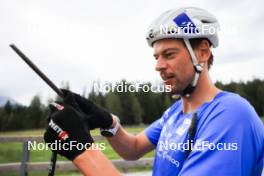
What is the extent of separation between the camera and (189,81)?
2.59 m

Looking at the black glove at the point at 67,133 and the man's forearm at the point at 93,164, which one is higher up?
the black glove at the point at 67,133

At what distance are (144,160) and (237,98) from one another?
8.42 m

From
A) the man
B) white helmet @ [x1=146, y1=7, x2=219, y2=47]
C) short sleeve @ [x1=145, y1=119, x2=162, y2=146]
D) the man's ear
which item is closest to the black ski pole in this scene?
the man

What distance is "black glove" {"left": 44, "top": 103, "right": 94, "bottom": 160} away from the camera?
201cm

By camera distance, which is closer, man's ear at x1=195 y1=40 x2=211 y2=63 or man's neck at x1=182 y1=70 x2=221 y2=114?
man's neck at x1=182 y1=70 x2=221 y2=114

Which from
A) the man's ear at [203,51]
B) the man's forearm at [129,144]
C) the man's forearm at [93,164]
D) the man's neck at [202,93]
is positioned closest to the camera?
the man's forearm at [93,164]

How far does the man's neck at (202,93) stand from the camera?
2.54 m

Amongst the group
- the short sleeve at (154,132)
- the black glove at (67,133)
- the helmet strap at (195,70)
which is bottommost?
the short sleeve at (154,132)

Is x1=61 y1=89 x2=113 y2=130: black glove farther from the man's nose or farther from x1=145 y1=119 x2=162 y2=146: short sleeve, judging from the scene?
the man's nose

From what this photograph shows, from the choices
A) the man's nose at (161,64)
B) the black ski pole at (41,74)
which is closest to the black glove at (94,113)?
the black ski pole at (41,74)

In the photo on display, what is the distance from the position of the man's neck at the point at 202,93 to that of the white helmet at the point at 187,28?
0.12 feet

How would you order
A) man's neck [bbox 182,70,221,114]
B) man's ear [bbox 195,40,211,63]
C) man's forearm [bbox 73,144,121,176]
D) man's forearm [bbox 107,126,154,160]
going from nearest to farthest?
1. man's forearm [bbox 73,144,121,176]
2. man's neck [bbox 182,70,221,114]
3. man's ear [bbox 195,40,211,63]
4. man's forearm [bbox 107,126,154,160]

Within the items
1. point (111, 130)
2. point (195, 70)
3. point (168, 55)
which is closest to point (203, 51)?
point (195, 70)
